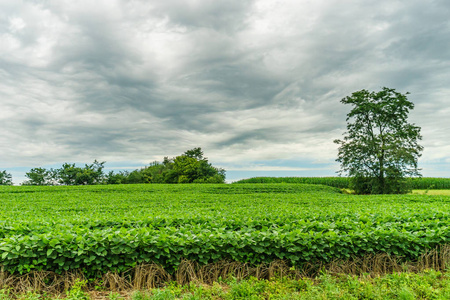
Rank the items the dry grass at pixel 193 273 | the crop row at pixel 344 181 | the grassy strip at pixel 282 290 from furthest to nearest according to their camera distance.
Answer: the crop row at pixel 344 181 < the dry grass at pixel 193 273 < the grassy strip at pixel 282 290

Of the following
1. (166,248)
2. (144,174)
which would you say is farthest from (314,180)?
(166,248)

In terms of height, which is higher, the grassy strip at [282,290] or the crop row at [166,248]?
the crop row at [166,248]

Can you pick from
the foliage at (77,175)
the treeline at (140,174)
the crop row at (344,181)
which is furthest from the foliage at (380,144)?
the foliage at (77,175)

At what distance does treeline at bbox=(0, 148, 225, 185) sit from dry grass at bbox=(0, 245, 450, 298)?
39497 millimetres

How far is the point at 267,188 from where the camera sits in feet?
98.0

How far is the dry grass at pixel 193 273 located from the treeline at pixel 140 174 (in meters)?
39.5

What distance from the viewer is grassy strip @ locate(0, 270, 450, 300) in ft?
14.4

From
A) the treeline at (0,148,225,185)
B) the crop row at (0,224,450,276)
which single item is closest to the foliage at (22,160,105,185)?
the treeline at (0,148,225,185)

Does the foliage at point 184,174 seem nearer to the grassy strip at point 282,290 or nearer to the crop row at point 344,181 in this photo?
the crop row at point 344,181

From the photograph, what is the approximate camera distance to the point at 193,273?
5102 mm

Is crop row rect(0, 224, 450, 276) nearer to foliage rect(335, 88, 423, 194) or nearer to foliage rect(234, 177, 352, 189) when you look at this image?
foliage rect(335, 88, 423, 194)

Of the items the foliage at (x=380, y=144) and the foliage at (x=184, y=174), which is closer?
the foliage at (x=380, y=144)

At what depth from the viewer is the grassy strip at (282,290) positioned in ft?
14.4

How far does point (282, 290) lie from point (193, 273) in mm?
1574
